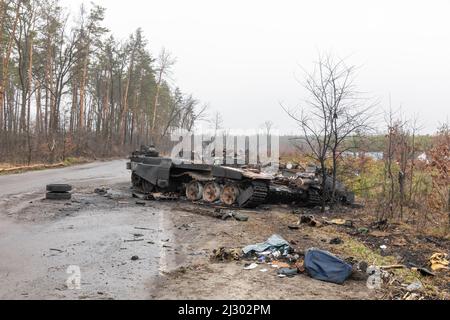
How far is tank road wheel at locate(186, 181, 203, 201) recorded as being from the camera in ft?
51.8

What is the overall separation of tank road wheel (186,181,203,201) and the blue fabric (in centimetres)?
938

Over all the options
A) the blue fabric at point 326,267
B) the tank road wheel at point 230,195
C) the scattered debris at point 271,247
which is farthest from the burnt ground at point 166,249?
the tank road wheel at point 230,195

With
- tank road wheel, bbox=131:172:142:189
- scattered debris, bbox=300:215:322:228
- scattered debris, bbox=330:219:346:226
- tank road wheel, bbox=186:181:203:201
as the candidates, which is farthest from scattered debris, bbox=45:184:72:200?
scattered debris, bbox=330:219:346:226

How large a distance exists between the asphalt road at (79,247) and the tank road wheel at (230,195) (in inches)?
81.8

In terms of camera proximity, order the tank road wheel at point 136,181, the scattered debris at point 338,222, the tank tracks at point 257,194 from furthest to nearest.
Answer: the tank road wheel at point 136,181
the tank tracks at point 257,194
the scattered debris at point 338,222

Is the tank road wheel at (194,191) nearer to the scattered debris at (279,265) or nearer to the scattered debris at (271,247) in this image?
the scattered debris at (271,247)

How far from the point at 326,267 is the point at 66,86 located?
4310cm

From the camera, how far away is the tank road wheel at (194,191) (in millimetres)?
15773

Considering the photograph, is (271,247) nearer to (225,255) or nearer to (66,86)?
(225,255)

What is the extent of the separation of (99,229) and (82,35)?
33760 mm

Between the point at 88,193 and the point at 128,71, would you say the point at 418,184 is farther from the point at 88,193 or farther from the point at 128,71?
the point at 128,71

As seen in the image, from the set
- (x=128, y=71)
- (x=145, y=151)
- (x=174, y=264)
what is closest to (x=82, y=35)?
(x=128, y=71)

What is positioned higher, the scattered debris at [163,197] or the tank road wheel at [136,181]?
the tank road wheel at [136,181]

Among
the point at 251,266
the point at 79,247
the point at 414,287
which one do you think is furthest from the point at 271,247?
the point at 79,247
